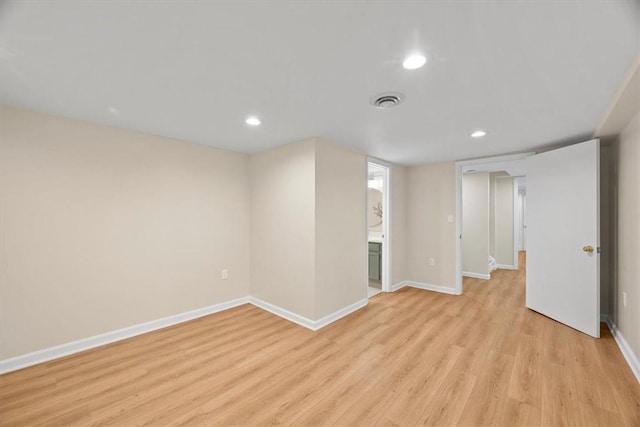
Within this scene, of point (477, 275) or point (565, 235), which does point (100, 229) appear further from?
point (477, 275)

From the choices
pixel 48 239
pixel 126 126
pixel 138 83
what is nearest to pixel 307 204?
pixel 138 83

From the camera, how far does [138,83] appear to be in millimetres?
1750

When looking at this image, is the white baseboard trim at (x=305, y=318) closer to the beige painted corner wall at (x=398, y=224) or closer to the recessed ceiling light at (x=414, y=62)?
the beige painted corner wall at (x=398, y=224)

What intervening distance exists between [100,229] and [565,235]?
499 cm

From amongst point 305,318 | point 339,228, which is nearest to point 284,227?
point 339,228

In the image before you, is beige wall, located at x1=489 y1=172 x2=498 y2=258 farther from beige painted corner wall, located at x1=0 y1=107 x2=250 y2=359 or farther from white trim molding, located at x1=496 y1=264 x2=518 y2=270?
beige painted corner wall, located at x1=0 y1=107 x2=250 y2=359

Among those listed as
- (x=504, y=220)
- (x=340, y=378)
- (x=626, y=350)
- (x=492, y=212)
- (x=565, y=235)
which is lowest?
(x=340, y=378)

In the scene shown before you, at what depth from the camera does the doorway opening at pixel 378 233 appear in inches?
168

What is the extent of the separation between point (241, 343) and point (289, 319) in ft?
2.31

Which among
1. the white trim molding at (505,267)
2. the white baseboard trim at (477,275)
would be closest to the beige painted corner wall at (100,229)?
Result: the white baseboard trim at (477,275)

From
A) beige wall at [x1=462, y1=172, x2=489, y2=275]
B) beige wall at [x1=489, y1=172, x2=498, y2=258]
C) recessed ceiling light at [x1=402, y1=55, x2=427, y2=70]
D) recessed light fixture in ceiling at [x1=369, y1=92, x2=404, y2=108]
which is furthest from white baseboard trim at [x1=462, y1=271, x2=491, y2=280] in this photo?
recessed ceiling light at [x1=402, y1=55, x2=427, y2=70]

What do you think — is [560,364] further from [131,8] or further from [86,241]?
[86,241]

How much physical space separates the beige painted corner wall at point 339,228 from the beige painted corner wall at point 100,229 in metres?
1.41

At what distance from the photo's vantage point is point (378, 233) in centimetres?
527
